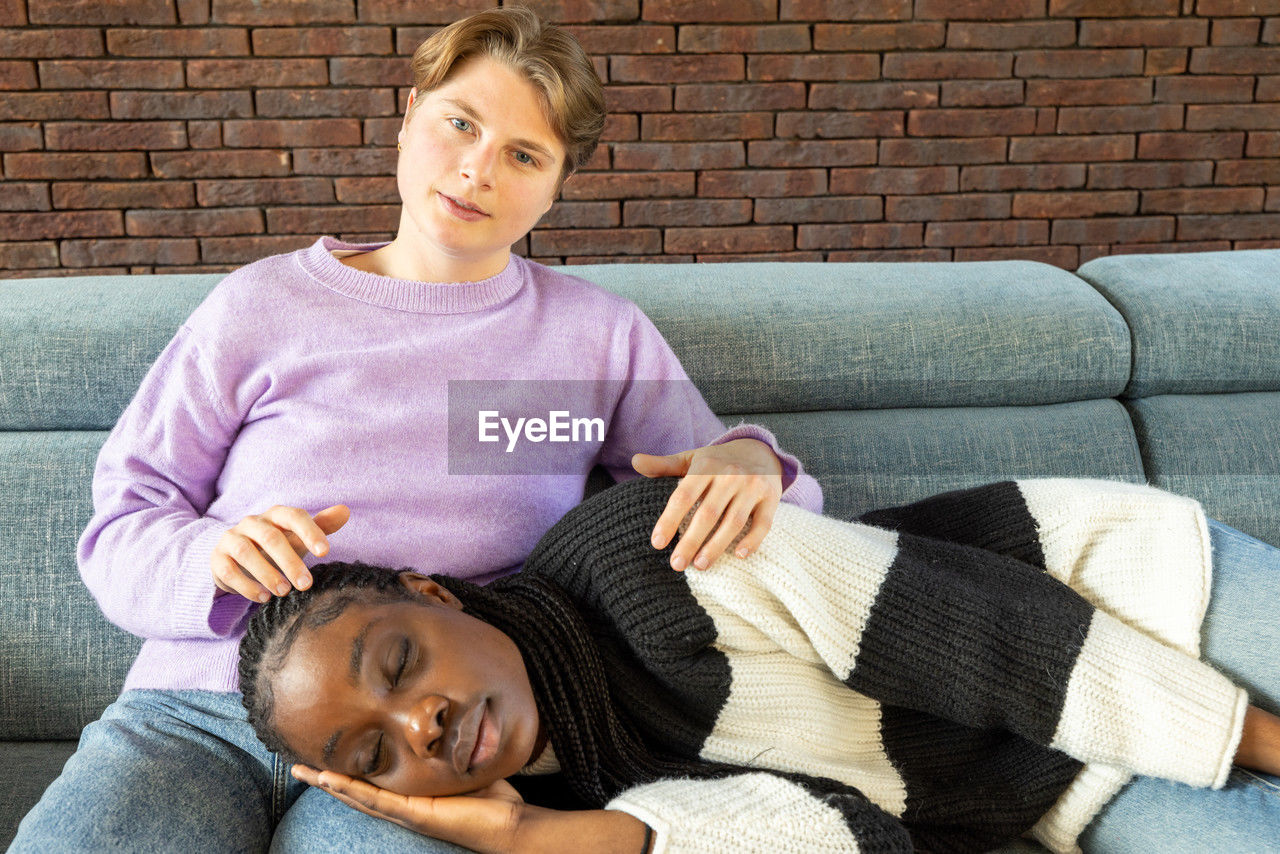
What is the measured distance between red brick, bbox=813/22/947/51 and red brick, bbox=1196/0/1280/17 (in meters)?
0.73

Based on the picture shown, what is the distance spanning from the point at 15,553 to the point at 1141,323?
1750 millimetres

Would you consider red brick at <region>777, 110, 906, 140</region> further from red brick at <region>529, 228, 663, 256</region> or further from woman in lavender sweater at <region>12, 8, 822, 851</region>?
woman in lavender sweater at <region>12, 8, 822, 851</region>

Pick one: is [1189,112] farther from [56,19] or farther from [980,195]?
[56,19]

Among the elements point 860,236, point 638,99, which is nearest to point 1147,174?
point 860,236

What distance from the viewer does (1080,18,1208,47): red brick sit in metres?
2.69

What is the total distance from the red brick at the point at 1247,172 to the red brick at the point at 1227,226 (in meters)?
0.10

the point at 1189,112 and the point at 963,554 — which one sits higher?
the point at 1189,112

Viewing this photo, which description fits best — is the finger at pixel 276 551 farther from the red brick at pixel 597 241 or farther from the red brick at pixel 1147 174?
the red brick at pixel 1147 174

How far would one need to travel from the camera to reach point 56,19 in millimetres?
2486

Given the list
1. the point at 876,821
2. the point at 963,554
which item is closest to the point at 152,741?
the point at 876,821

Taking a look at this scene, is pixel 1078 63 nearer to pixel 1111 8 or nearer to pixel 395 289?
pixel 1111 8

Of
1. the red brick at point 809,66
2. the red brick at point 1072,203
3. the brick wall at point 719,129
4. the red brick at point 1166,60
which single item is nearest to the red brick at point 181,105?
the brick wall at point 719,129

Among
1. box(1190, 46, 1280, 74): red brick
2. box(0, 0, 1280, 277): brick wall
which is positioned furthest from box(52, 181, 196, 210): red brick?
box(1190, 46, 1280, 74): red brick

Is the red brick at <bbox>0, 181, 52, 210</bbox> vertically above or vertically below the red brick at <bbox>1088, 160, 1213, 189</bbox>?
below
